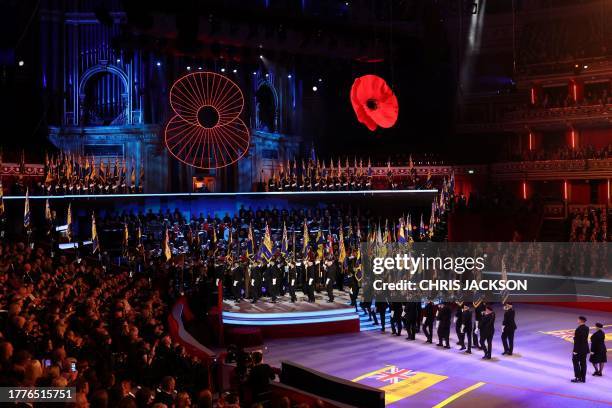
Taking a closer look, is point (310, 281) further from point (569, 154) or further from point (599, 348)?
point (569, 154)

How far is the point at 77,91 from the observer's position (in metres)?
30.9

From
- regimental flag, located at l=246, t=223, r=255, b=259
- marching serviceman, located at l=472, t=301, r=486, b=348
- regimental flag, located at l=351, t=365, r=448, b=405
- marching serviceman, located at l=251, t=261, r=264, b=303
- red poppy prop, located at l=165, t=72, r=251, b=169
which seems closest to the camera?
regimental flag, located at l=351, t=365, r=448, b=405

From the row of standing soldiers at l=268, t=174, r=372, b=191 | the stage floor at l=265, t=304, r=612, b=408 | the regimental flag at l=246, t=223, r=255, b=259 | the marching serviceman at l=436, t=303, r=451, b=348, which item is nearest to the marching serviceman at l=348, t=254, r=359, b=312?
the stage floor at l=265, t=304, r=612, b=408

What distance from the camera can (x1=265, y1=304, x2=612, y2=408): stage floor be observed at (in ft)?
40.9

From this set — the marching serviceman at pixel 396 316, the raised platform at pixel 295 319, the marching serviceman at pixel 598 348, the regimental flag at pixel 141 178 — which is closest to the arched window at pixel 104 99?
the regimental flag at pixel 141 178

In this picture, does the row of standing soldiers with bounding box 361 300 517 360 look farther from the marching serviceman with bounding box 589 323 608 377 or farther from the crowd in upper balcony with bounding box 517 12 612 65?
the crowd in upper balcony with bounding box 517 12 612 65

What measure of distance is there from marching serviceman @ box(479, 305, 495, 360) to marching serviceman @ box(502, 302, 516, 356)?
31 centimetres

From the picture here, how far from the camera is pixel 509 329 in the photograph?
1566 centimetres

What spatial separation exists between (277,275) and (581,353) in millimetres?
10005

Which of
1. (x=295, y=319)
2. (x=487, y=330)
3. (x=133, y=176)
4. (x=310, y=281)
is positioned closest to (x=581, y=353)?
(x=487, y=330)

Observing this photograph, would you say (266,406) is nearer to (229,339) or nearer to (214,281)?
(229,339)

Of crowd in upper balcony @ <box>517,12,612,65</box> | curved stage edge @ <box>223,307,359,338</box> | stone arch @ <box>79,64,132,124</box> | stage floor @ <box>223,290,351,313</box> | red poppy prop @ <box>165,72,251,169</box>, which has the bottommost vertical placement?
curved stage edge @ <box>223,307,359,338</box>

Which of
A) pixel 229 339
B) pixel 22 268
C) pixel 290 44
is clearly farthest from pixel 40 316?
pixel 290 44

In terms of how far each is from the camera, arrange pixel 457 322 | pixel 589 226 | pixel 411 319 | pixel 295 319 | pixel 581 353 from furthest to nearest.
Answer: pixel 589 226, pixel 295 319, pixel 411 319, pixel 457 322, pixel 581 353
